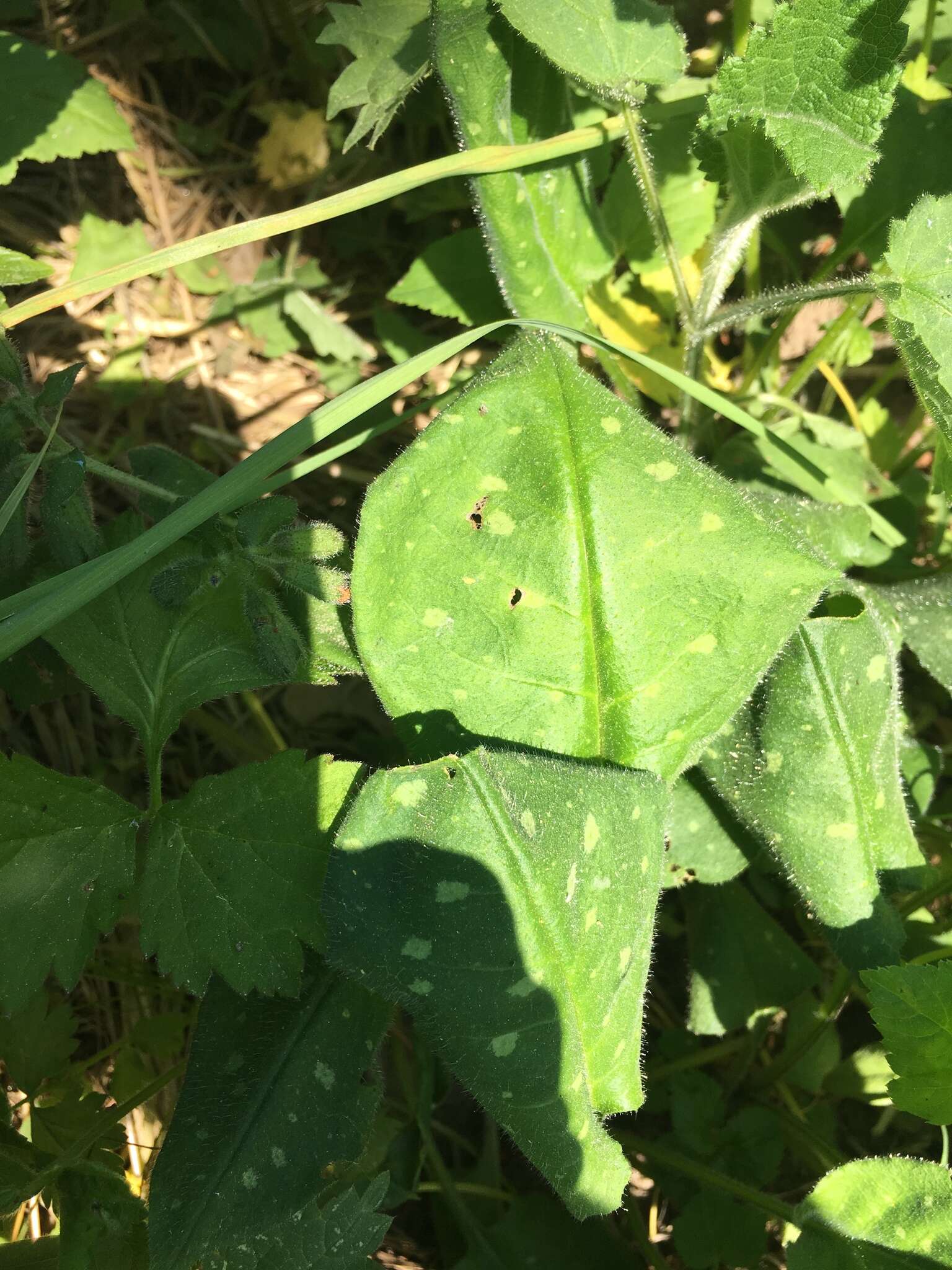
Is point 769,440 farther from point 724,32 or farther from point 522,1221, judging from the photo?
point 522,1221

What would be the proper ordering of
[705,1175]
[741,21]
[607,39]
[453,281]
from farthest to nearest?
[453,281] → [741,21] → [705,1175] → [607,39]

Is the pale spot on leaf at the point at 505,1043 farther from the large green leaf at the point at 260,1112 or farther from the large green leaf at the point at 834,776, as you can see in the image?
the large green leaf at the point at 834,776

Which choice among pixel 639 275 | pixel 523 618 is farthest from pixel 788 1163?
pixel 639 275

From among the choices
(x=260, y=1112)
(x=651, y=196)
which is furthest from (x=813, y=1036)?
(x=651, y=196)

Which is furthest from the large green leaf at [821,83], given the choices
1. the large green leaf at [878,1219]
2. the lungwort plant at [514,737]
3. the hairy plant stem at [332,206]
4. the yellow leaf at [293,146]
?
the large green leaf at [878,1219]

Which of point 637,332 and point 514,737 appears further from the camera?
point 637,332

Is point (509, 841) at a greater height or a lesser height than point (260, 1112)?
greater

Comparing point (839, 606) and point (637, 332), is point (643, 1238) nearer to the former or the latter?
point (839, 606)
